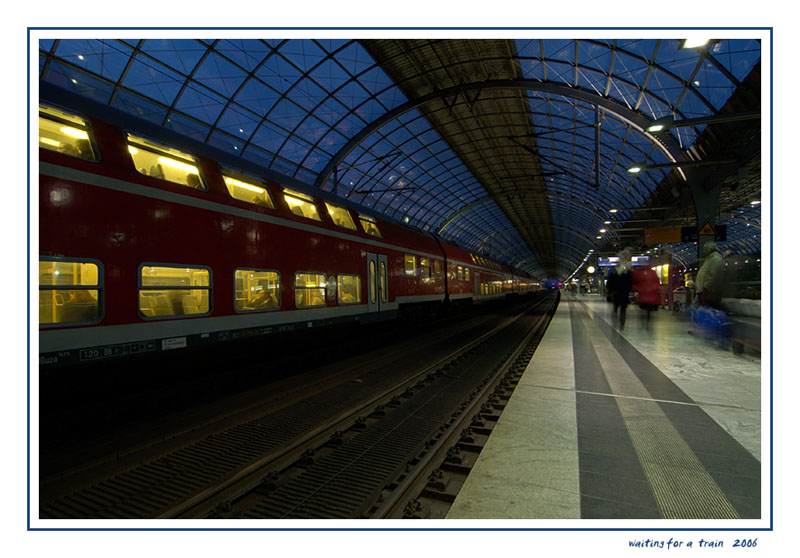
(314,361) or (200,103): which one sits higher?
(200,103)

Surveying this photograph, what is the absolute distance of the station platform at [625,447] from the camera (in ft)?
9.43

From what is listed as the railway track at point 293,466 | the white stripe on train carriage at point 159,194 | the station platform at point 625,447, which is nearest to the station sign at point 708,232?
the station platform at point 625,447

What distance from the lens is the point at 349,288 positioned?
10.0 metres

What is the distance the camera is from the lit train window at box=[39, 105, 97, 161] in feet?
14.6

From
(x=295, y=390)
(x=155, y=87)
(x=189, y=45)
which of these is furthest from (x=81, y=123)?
(x=155, y=87)

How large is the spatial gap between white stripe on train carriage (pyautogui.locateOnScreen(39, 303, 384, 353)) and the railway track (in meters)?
1.73

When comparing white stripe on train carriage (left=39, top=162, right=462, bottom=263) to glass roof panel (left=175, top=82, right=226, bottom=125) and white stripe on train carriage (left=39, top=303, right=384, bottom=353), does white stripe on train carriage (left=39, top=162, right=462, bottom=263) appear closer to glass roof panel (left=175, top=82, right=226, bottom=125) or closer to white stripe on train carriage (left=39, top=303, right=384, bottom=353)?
white stripe on train carriage (left=39, top=303, right=384, bottom=353)

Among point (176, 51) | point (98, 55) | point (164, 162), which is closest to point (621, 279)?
point (164, 162)

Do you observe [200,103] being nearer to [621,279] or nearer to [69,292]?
[69,292]

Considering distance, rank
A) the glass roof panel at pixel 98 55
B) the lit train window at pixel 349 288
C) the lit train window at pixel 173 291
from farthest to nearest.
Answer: the glass roof panel at pixel 98 55, the lit train window at pixel 349 288, the lit train window at pixel 173 291

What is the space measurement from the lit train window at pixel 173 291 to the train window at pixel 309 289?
2.10 metres

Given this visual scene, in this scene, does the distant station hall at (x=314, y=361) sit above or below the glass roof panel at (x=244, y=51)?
below

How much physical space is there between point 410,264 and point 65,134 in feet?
33.6

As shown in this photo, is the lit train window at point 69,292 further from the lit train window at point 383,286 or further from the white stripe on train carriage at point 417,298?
the white stripe on train carriage at point 417,298
